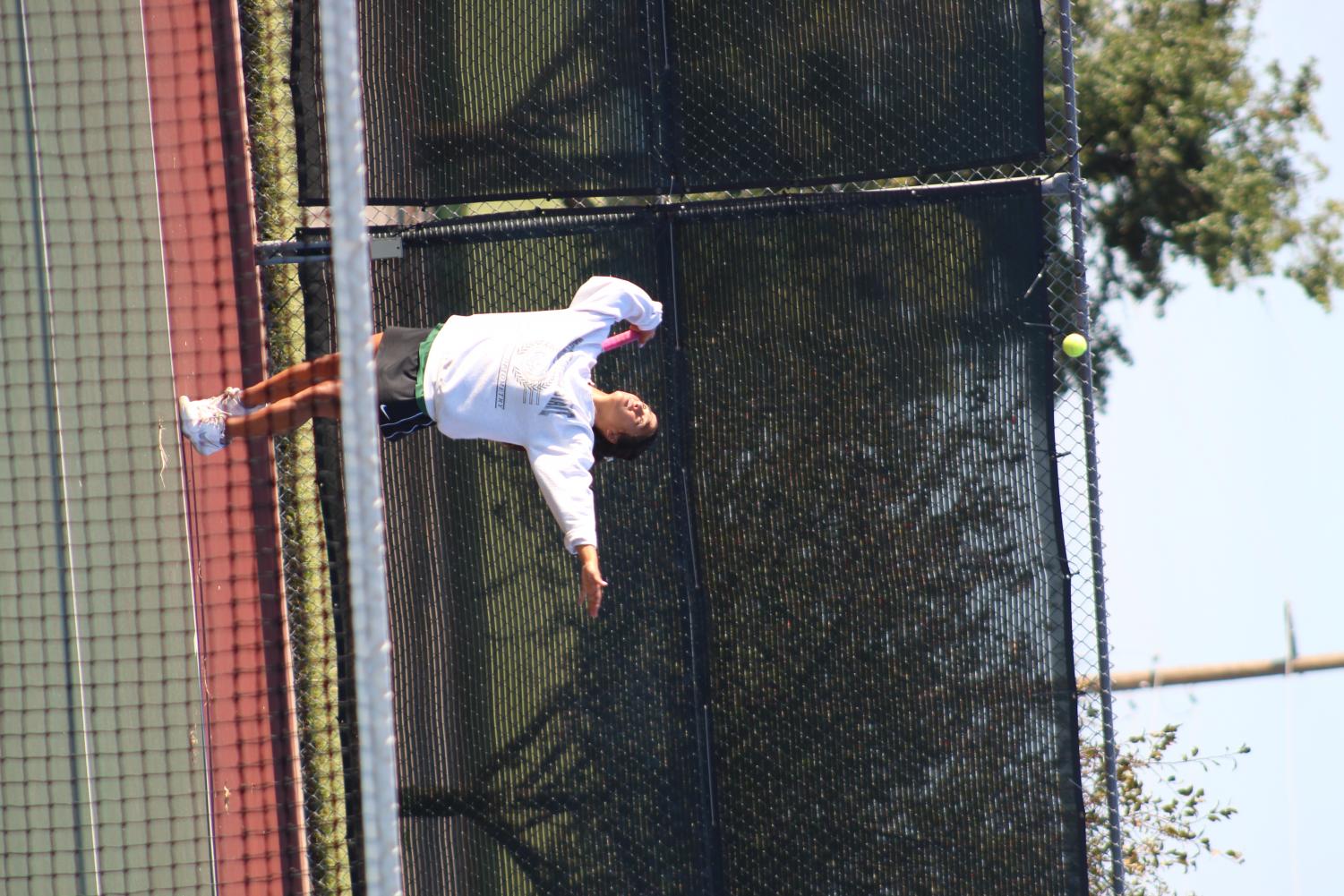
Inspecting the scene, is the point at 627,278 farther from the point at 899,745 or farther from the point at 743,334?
the point at 899,745

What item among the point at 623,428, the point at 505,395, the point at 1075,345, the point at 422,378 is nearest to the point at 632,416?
the point at 623,428

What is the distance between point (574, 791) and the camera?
525cm

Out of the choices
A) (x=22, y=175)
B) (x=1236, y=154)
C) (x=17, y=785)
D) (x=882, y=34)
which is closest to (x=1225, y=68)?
(x=1236, y=154)

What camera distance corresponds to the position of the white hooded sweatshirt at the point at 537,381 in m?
4.30

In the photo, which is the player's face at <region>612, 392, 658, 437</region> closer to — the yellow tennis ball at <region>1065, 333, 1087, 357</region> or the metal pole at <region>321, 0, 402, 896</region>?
the yellow tennis ball at <region>1065, 333, 1087, 357</region>

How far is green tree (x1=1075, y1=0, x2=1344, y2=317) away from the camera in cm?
1062

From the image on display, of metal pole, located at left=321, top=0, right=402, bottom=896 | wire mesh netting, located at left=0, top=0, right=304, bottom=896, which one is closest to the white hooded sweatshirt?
wire mesh netting, located at left=0, top=0, right=304, bottom=896

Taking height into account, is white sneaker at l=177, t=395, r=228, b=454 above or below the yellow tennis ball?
below

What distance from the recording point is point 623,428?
4539mm

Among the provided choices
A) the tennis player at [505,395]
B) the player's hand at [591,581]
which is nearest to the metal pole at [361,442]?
the player's hand at [591,581]

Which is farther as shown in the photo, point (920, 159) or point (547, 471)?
point (920, 159)

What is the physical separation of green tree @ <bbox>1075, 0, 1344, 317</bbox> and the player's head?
7362 millimetres

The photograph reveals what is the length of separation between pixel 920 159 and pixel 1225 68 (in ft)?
22.5

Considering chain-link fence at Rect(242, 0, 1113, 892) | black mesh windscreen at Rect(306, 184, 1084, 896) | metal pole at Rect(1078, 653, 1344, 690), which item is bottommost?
metal pole at Rect(1078, 653, 1344, 690)
